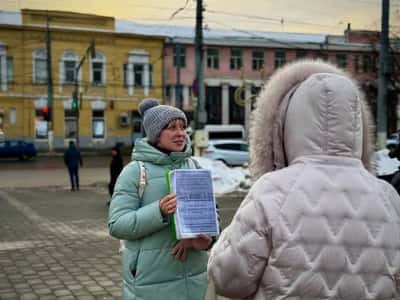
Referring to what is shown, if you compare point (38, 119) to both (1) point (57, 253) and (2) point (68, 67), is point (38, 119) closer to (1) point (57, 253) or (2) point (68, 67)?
(2) point (68, 67)

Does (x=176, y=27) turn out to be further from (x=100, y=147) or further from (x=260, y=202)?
(x=260, y=202)

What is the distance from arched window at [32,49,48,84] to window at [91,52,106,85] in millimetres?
3660

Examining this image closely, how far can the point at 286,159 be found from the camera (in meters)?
2.00

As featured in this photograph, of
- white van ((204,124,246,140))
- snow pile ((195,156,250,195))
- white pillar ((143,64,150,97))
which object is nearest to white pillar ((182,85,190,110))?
white pillar ((143,64,150,97))

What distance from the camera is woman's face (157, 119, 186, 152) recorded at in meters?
2.94

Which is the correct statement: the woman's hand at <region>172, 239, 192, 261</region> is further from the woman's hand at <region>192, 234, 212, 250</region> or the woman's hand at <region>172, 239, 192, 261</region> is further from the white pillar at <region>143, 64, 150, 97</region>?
the white pillar at <region>143, 64, 150, 97</region>

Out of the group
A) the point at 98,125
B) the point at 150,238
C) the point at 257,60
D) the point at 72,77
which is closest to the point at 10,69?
the point at 72,77

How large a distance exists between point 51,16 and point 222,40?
14.1 meters

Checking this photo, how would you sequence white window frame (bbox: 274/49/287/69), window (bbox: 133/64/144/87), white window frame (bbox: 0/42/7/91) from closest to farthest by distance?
white window frame (bbox: 0/42/7/91), window (bbox: 133/64/144/87), white window frame (bbox: 274/49/287/69)

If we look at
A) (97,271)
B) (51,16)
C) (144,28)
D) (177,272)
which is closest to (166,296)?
(177,272)

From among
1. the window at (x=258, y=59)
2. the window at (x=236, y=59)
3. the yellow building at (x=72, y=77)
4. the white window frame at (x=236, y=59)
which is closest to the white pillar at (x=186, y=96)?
the yellow building at (x=72, y=77)

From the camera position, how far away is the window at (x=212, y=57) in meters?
48.1

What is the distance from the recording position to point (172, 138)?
2943mm

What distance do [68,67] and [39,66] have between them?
→ 2196 millimetres
